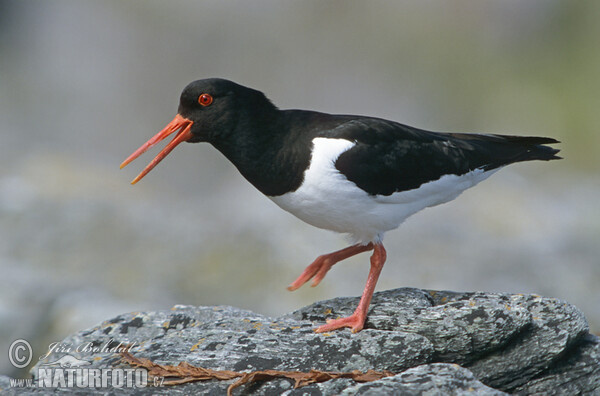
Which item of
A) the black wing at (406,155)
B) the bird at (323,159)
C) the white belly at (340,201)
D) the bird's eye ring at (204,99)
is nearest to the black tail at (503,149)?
the black wing at (406,155)

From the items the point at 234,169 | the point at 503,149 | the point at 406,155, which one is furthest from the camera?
the point at 234,169

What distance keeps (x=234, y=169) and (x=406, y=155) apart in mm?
7690

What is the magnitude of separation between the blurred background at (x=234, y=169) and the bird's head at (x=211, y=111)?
3.79 meters

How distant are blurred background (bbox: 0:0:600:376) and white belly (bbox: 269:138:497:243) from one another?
Result: 3876 millimetres

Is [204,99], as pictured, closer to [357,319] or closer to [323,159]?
[323,159]

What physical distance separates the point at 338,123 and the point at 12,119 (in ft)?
36.1

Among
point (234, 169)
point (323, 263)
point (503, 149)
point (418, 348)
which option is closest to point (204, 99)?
point (323, 263)

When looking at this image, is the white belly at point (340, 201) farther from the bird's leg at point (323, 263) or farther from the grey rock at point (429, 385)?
the grey rock at point (429, 385)

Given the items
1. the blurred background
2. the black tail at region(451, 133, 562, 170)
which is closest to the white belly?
the black tail at region(451, 133, 562, 170)

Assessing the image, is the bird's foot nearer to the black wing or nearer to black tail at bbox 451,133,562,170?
the black wing

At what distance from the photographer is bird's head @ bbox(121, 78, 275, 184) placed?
505 cm

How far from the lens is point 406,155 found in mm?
5277

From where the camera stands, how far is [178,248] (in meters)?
10.5

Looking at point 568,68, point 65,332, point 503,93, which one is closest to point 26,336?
point 65,332
